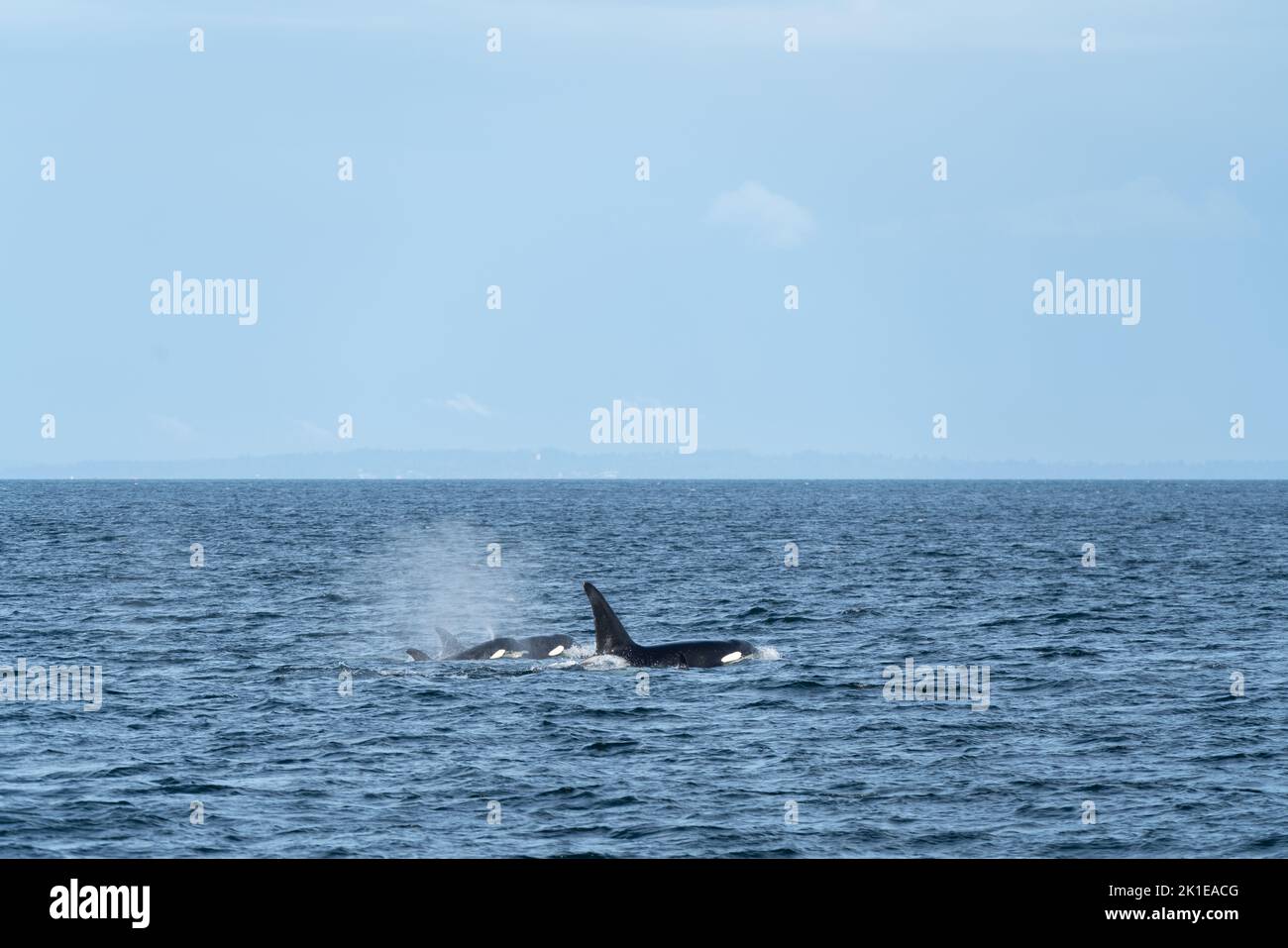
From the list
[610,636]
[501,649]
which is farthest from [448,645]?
[610,636]

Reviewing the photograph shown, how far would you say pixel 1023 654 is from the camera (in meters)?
41.4

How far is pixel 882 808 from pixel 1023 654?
65.9ft

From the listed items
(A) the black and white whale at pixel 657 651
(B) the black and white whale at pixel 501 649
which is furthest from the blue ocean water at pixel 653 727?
(B) the black and white whale at pixel 501 649

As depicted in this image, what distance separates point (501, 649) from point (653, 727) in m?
11.1

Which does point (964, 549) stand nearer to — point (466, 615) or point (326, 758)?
point (466, 615)

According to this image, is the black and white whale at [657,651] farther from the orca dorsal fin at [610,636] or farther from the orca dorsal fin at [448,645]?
the orca dorsal fin at [448,645]

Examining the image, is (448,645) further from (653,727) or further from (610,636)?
(653,727)

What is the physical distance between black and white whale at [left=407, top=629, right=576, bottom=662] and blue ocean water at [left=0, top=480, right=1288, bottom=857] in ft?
3.90

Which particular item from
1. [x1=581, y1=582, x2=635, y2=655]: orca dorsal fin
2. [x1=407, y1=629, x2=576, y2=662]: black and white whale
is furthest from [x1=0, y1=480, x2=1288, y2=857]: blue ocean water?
[x1=407, y1=629, x2=576, y2=662]: black and white whale

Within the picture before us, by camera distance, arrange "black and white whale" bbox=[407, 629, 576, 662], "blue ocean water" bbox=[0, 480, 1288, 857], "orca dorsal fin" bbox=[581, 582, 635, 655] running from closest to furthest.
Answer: "blue ocean water" bbox=[0, 480, 1288, 857]
"orca dorsal fin" bbox=[581, 582, 635, 655]
"black and white whale" bbox=[407, 629, 576, 662]

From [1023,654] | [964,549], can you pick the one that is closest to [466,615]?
[1023,654]

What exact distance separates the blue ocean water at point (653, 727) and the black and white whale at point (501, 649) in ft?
3.90

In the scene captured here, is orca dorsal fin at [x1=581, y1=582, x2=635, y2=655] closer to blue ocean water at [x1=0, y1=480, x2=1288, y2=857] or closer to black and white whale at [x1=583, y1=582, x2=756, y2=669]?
black and white whale at [x1=583, y1=582, x2=756, y2=669]

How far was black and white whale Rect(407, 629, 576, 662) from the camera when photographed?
128 feet
